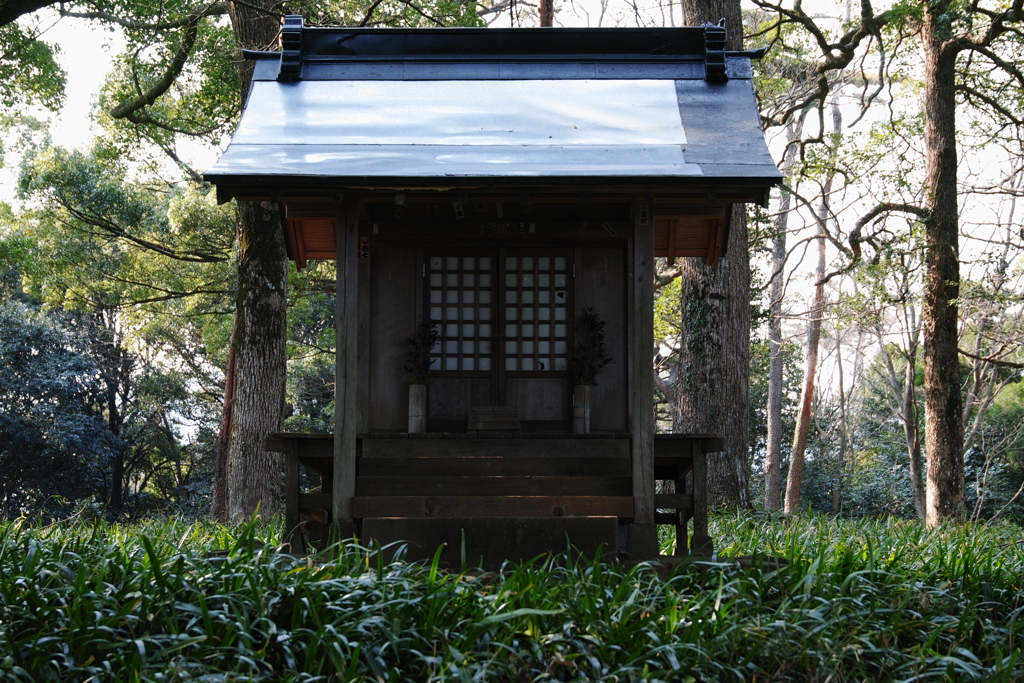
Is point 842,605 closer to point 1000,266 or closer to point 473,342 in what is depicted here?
point 473,342

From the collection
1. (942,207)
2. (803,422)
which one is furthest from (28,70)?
(803,422)

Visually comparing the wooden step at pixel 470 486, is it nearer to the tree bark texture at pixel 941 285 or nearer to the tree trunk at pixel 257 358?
the tree trunk at pixel 257 358

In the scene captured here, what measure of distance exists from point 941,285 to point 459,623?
1065 cm

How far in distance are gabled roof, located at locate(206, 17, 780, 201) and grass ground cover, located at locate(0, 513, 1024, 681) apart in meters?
2.77

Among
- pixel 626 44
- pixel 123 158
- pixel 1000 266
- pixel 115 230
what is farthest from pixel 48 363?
pixel 1000 266

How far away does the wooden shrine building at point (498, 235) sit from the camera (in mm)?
6988

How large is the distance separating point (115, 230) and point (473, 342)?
10599 mm

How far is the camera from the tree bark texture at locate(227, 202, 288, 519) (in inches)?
470

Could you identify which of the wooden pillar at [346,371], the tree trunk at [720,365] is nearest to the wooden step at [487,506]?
the wooden pillar at [346,371]

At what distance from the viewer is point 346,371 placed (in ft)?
23.5

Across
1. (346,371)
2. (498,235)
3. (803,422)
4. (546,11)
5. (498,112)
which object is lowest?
(803,422)

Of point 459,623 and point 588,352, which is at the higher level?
point 588,352

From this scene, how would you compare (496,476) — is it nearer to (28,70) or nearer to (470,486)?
(470,486)

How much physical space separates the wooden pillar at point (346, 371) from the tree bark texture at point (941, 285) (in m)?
8.70
